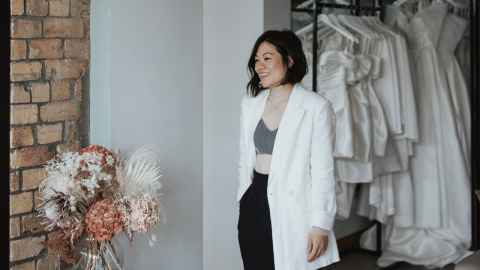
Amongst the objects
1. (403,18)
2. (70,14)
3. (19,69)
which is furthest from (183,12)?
(403,18)

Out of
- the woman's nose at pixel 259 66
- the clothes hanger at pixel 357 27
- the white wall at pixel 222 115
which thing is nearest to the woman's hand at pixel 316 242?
the woman's nose at pixel 259 66

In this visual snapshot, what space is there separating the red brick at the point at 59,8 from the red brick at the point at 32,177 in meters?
0.59

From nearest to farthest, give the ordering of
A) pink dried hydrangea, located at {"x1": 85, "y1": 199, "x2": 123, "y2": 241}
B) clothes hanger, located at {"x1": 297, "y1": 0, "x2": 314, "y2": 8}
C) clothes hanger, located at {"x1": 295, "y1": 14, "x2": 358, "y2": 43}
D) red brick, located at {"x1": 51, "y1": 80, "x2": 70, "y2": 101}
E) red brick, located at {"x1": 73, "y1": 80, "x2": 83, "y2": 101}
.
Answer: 1. pink dried hydrangea, located at {"x1": 85, "y1": 199, "x2": 123, "y2": 241}
2. red brick, located at {"x1": 51, "y1": 80, "x2": 70, "y2": 101}
3. red brick, located at {"x1": 73, "y1": 80, "x2": 83, "y2": 101}
4. clothes hanger, located at {"x1": 295, "y1": 14, "x2": 358, "y2": 43}
5. clothes hanger, located at {"x1": 297, "y1": 0, "x2": 314, "y2": 8}

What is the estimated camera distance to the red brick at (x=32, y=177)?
2.47 meters

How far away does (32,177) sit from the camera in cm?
250

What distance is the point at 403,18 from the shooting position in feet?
13.8

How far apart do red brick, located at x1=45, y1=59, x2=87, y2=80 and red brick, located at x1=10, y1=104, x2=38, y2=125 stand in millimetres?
145

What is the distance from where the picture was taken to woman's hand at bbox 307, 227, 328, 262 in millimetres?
2404

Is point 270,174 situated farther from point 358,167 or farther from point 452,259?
point 452,259

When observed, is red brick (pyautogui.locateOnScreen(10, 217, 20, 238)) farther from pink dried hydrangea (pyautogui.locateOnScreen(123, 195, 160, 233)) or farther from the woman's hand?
the woman's hand

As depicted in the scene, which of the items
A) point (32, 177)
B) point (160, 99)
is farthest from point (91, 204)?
point (160, 99)

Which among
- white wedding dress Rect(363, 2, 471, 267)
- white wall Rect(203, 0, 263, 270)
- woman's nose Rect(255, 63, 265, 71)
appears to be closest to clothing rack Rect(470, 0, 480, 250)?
white wedding dress Rect(363, 2, 471, 267)
